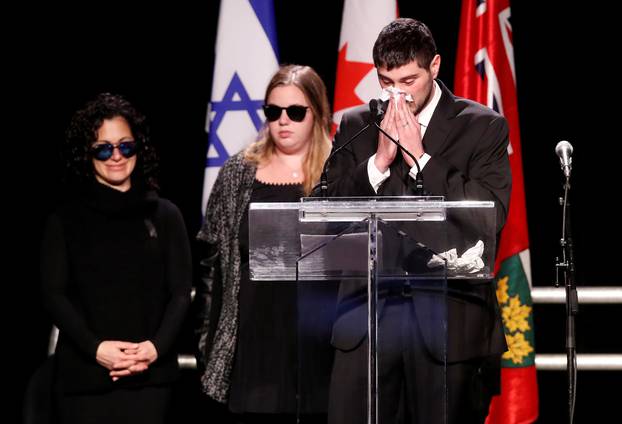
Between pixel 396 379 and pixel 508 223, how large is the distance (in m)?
2.10

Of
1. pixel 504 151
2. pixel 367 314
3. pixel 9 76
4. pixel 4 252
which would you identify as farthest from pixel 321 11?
pixel 367 314

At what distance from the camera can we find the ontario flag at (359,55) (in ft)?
15.2

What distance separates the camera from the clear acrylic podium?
240 centimetres

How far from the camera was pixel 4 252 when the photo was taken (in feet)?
17.3

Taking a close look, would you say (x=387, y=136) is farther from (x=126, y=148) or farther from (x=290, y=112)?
(x=126, y=148)

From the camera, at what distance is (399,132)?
2.77 meters

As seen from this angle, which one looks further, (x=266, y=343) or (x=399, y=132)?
(x=266, y=343)

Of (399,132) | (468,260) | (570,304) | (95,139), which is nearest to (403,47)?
(399,132)

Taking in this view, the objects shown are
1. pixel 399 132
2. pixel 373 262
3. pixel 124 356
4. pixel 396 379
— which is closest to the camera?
pixel 373 262

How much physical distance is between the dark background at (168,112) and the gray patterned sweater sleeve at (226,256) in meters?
1.13

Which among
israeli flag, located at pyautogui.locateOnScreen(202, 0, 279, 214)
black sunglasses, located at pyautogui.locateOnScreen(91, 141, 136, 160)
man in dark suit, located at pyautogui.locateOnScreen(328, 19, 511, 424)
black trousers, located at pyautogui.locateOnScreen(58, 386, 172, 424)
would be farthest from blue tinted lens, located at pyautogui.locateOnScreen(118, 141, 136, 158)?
man in dark suit, located at pyautogui.locateOnScreen(328, 19, 511, 424)

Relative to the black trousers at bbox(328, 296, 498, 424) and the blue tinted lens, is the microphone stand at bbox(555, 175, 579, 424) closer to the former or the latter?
the black trousers at bbox(328, 296, 498, 424)

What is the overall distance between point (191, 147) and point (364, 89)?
1.18 meters

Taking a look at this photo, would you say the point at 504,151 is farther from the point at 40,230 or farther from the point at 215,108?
the point at 40,230
